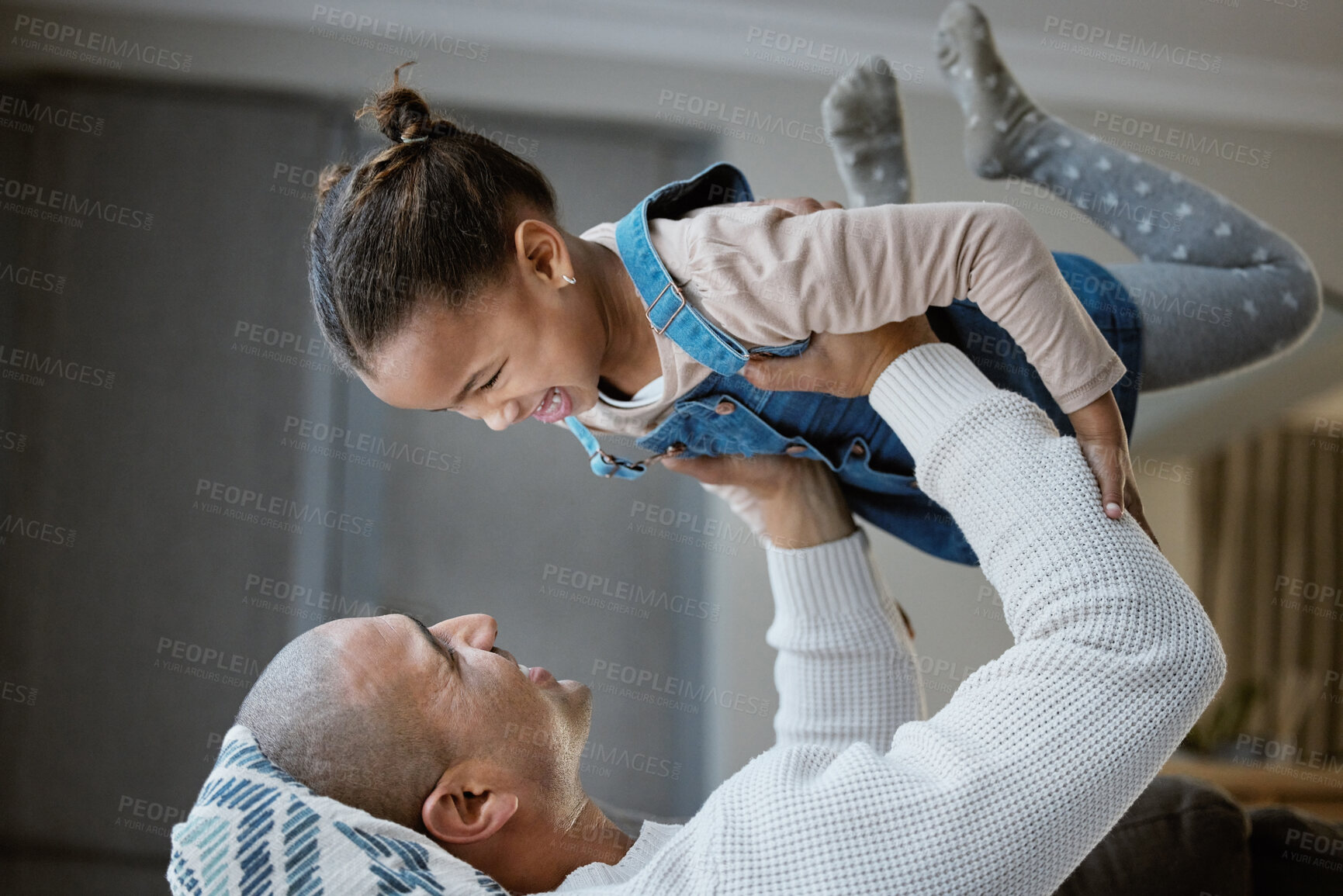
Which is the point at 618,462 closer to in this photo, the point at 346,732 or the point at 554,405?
the point at 554,405

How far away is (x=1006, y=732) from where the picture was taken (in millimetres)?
653

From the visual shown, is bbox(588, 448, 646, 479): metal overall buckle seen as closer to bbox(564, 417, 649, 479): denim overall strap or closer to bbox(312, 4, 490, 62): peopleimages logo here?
bbox(564, 417, 649, 479): denim overall strap

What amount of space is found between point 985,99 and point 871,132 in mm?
147

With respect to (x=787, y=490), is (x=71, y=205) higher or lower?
higher

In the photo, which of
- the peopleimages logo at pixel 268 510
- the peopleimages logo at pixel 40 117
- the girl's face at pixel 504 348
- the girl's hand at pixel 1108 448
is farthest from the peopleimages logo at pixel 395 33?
the girl's hand at pixel 1108 448

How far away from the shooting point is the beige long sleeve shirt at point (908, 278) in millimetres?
790

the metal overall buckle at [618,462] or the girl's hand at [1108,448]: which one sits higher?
the girl's hand at [1108,448]

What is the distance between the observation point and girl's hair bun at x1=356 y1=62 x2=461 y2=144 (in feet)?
3.00

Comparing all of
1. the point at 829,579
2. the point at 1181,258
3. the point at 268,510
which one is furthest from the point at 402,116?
the point at 268,510

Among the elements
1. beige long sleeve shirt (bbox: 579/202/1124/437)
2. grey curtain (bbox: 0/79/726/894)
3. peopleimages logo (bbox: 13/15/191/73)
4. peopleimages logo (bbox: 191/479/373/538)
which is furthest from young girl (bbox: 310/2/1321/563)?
peopleimages logo (bbox: 13/15/191/73)

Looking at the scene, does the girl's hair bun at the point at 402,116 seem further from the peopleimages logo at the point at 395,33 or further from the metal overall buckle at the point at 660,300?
the peopleimages logo at the point at 395,33

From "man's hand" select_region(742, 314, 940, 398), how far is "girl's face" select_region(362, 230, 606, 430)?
0.55 feet

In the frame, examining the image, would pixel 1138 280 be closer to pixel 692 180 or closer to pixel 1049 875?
pixel 692 180

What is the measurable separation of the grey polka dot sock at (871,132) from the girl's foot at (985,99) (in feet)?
0.30
